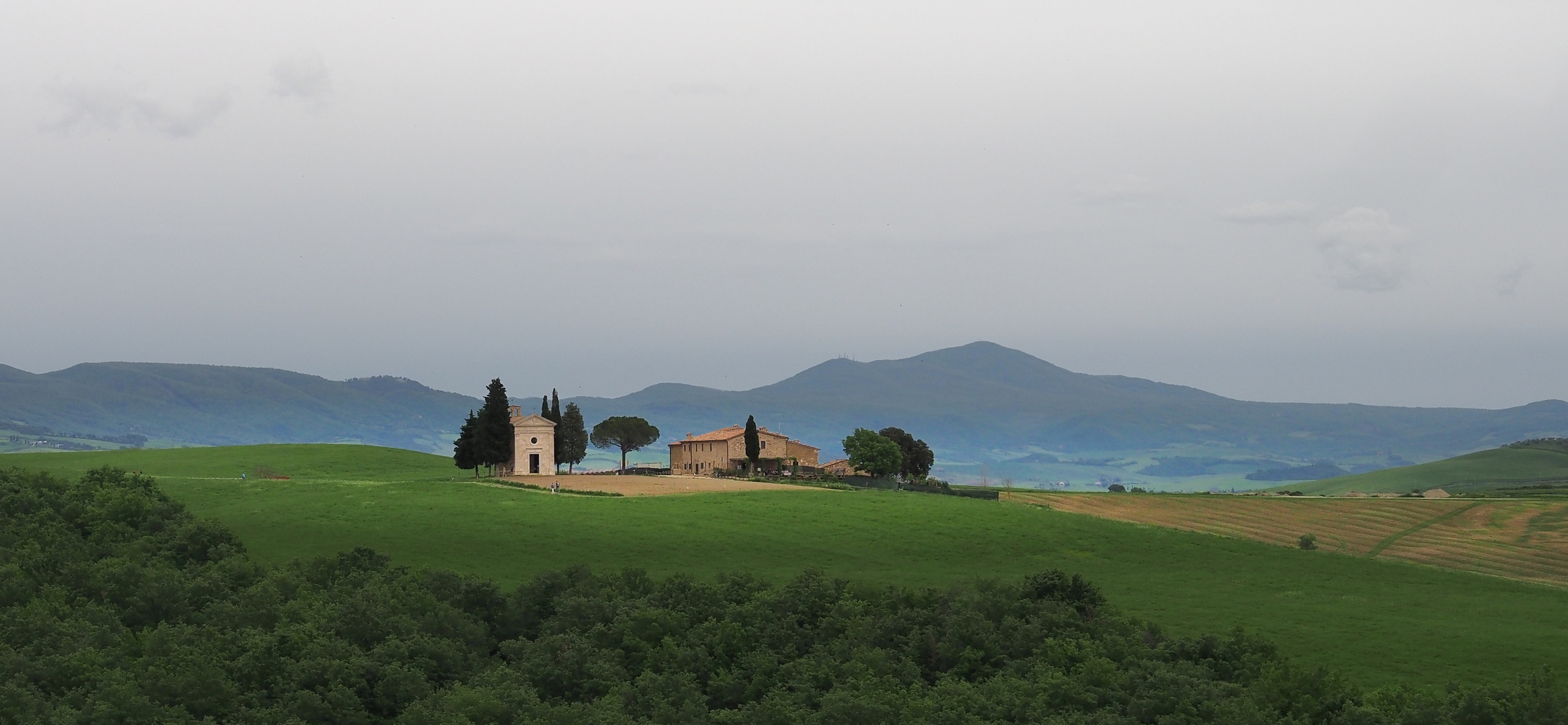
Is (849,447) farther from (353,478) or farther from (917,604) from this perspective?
(917,604)

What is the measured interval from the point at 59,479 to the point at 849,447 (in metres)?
77.9

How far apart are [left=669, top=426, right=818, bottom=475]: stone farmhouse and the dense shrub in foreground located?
7633 cm

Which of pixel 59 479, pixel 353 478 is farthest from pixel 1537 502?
pixel 59 479

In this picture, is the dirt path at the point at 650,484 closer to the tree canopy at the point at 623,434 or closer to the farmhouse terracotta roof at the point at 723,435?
the farmhouse terracotta roof at the point at 723,435

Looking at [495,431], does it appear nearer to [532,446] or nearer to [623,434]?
[532,446]

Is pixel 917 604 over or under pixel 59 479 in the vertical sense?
under

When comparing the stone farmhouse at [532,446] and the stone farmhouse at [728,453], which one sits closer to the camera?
the stone farmhouse at [532,446]

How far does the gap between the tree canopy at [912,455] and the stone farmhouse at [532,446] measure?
4775 centimetres

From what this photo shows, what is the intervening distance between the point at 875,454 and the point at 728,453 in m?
17.5

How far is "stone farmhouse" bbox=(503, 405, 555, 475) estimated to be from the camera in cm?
11988

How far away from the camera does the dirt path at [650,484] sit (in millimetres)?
105688

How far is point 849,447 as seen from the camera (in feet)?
480

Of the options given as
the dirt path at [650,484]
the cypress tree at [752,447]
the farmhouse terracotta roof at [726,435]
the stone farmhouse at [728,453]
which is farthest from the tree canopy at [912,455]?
the dirt path at [650,484]

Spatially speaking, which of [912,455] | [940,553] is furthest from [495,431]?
[912,455]
